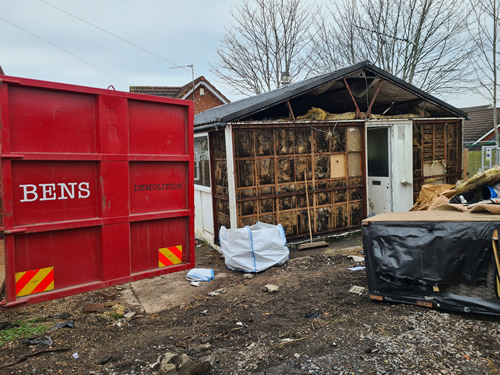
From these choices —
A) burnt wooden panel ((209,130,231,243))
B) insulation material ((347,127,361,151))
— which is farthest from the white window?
insulation material ((347,127,361,151))

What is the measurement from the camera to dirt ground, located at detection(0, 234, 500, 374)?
3.02 meters

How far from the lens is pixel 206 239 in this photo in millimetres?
8383

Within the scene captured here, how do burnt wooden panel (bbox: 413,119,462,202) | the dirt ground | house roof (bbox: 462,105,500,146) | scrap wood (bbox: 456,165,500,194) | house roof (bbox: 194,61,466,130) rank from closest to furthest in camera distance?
the dirt ground
scrap wood (bbox: 456,165,500,194)
house roof (bbox: 194,61,466,130)
burnt wooden panel (bbox: 413,119,462,202)
house roof (bbox: 462,105,500,146)

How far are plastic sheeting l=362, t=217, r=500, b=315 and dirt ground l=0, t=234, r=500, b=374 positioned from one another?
0.52ft

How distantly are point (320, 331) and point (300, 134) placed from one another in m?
4.53

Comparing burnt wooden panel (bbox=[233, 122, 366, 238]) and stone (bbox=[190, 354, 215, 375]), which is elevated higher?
burnt wooden panel (bbox=[233, 122, 366, 238])

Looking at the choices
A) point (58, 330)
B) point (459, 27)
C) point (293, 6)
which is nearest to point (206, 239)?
point (58, 330)

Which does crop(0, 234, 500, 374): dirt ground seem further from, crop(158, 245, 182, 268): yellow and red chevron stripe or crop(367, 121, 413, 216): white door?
crop(367, 121, 413, 216): white door

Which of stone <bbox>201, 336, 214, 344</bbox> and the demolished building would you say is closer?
→ stone <bbox>201, 336, 214, 344</bbox>

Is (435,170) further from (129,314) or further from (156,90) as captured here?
(156,90)

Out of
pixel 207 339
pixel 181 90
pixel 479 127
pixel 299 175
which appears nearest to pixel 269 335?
pixel 207 339

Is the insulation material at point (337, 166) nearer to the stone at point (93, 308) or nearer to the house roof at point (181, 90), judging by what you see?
the stone at point (93, 308)

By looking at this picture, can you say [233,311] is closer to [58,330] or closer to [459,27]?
[58,330]

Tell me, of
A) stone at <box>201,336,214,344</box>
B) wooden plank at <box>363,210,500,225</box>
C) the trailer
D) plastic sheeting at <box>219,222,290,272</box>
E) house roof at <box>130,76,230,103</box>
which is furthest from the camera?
house roof at <box>130,76,230,103</box>
